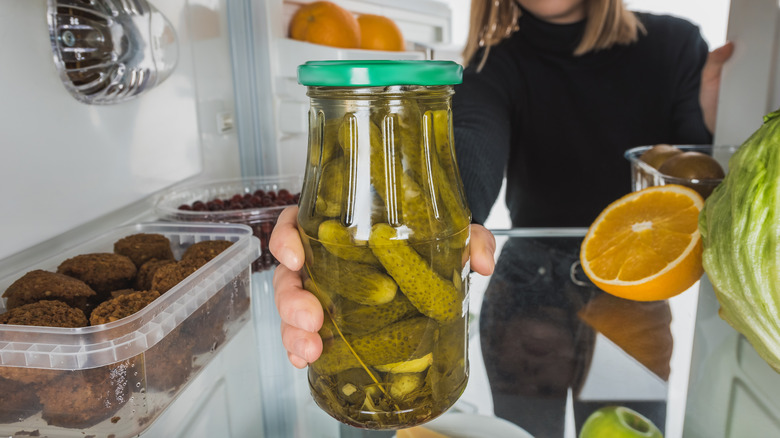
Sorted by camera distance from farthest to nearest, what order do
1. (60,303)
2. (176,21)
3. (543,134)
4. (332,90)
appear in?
(543,134), (176,21), (60,303), (332,90)

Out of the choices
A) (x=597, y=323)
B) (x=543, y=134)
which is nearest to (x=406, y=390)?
(x=597, y=323)

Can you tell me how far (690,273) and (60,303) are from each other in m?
0.60

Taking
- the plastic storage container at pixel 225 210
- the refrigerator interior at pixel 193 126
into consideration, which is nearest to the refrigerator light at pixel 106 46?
the refrigerator interior at pixel 193 126

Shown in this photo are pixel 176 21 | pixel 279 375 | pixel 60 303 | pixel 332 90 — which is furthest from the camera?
pixel 176 21

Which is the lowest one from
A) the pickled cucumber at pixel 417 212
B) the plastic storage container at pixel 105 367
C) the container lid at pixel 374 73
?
the plastic storage container at pixel 105 367

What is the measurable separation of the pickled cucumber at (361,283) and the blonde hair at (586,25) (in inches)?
38.9

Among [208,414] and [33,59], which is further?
[33,59]

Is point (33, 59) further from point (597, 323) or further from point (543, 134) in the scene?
point (543, 134)

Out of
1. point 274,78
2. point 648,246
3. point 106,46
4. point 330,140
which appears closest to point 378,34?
point 274,78

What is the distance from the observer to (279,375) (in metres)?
0.60

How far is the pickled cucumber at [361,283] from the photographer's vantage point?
0.41m

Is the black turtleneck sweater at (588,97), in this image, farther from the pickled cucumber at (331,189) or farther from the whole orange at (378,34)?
the pickled cucumber at (331,189)

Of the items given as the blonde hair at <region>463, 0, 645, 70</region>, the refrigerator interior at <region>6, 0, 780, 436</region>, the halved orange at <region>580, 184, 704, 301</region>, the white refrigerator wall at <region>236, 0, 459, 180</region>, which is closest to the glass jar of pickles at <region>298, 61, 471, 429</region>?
the refrigerator interior at <region>6, 0, 780, 436</region>

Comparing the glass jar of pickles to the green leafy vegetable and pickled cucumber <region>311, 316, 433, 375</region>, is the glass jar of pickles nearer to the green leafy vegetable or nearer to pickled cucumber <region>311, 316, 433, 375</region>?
pickled cucumber <region>311, 316, 433, 375</region>
